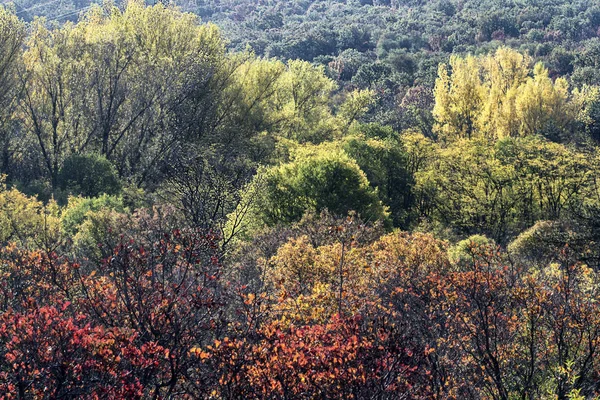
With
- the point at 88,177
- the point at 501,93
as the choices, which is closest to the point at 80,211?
the point at 88,177

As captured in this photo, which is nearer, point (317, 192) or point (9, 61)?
point (317, 192)

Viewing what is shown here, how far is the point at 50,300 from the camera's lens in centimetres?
1518

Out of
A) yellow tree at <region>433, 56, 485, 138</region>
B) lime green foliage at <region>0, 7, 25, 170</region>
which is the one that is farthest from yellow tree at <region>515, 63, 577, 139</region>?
lime green foliage at <region>0, 7, 25, 170</region>

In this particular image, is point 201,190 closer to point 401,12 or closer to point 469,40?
point 469,40

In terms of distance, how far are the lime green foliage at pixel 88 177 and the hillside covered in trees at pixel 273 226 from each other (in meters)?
0.14

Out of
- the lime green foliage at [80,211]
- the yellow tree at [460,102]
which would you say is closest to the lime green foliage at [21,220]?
the lime green foliage at [80,211]

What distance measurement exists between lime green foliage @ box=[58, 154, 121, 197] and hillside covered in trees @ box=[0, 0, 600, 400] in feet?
0.45

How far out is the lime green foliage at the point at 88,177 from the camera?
37.4m

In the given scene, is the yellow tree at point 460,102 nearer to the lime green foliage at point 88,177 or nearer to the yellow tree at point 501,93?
the yellow tree at point 501,93

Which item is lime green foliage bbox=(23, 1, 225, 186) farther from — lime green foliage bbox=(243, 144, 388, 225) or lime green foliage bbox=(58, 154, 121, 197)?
lime green foliage bbox=(243, 144, 388, 225)

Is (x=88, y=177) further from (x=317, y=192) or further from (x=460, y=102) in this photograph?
(x=460, y=102)

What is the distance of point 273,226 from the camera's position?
98.0 feet

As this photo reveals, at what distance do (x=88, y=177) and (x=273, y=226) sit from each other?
559 inches

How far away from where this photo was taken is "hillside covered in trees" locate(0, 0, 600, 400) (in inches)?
412
